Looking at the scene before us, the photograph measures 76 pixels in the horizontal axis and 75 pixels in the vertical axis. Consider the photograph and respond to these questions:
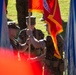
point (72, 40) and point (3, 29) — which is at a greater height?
point (3, 29)

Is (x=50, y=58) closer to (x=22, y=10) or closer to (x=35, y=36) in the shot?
(x=35, y=36)

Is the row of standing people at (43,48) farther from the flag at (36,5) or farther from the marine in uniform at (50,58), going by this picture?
the flag at (36,5)

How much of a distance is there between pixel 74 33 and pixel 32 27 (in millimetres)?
1257

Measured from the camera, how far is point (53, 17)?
6.80 m

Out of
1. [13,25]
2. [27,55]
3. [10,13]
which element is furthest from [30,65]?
[10,13]

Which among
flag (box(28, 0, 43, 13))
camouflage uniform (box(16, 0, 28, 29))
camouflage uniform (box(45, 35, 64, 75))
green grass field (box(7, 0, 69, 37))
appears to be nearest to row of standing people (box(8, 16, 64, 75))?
camouflage uniform (box(45, 35, 64, 75))

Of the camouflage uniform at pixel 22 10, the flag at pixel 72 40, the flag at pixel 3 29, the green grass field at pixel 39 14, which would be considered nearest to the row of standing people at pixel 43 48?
the flag at pixel 3 29

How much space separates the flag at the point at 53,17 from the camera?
6.80 m

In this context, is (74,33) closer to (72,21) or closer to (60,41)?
(72,21)

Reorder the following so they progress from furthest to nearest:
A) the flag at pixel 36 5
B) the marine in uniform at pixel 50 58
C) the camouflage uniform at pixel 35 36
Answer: the camouflage uniform at pixel 35 36
the marine in uniform at pixel 50 58
the flag at pixel 36 5

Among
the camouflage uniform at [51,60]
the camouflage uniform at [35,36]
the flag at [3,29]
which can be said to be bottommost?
the camouflage uniform at [51,60]

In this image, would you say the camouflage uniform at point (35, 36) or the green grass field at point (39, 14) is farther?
the green grass field at point (39, 14)

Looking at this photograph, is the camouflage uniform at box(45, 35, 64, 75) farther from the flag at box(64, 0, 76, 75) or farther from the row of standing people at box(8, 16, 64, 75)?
the flag at box(64, 0, 76, 75)

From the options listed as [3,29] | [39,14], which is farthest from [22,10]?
[3,29]
